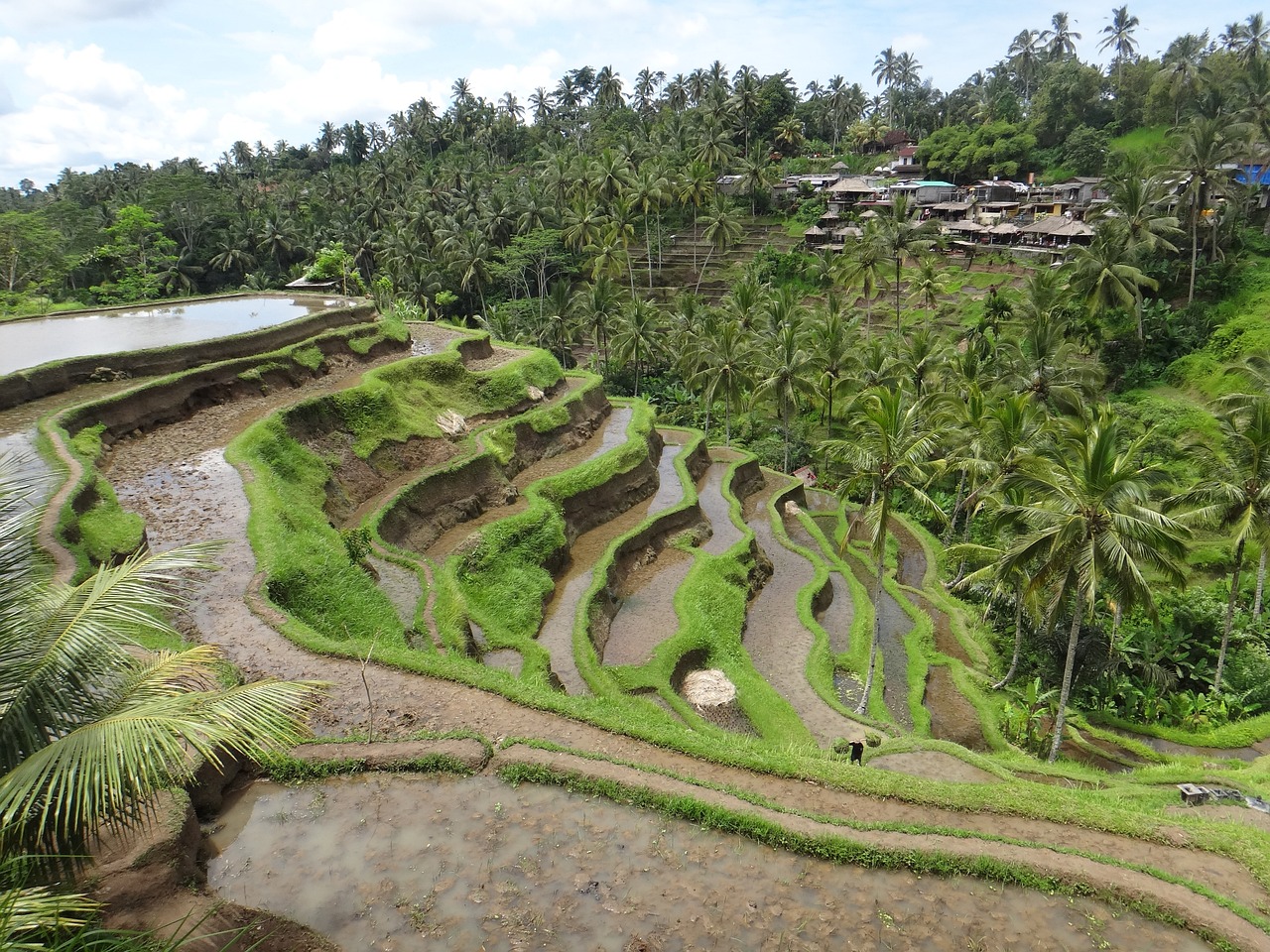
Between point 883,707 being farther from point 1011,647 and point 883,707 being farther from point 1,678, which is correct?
point 1,678

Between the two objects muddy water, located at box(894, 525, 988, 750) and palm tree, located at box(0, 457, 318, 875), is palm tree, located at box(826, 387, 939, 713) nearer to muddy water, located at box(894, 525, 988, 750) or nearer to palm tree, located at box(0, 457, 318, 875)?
muddy water, located at box(894, 525, 988, 750)

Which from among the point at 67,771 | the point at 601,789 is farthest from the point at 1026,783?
the point at 67,771

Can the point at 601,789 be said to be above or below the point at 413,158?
below

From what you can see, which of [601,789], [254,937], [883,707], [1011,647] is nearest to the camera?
[254,937]

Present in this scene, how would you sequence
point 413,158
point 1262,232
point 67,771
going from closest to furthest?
point 67,771 → point 1262,232 → point 413,158

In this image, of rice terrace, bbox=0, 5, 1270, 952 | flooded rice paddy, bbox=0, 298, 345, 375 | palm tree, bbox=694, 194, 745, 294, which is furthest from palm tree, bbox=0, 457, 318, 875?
palm tree, bbox=694, 194, 745, 294

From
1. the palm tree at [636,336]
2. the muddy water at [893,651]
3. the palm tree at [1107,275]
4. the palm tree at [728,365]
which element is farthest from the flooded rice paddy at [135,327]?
the palm tree at [1107,275]

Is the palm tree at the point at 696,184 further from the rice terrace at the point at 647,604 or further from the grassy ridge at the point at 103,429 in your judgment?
the grassy ridge at the point at 103,429

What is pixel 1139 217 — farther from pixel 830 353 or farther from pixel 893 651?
pixel 893 651
